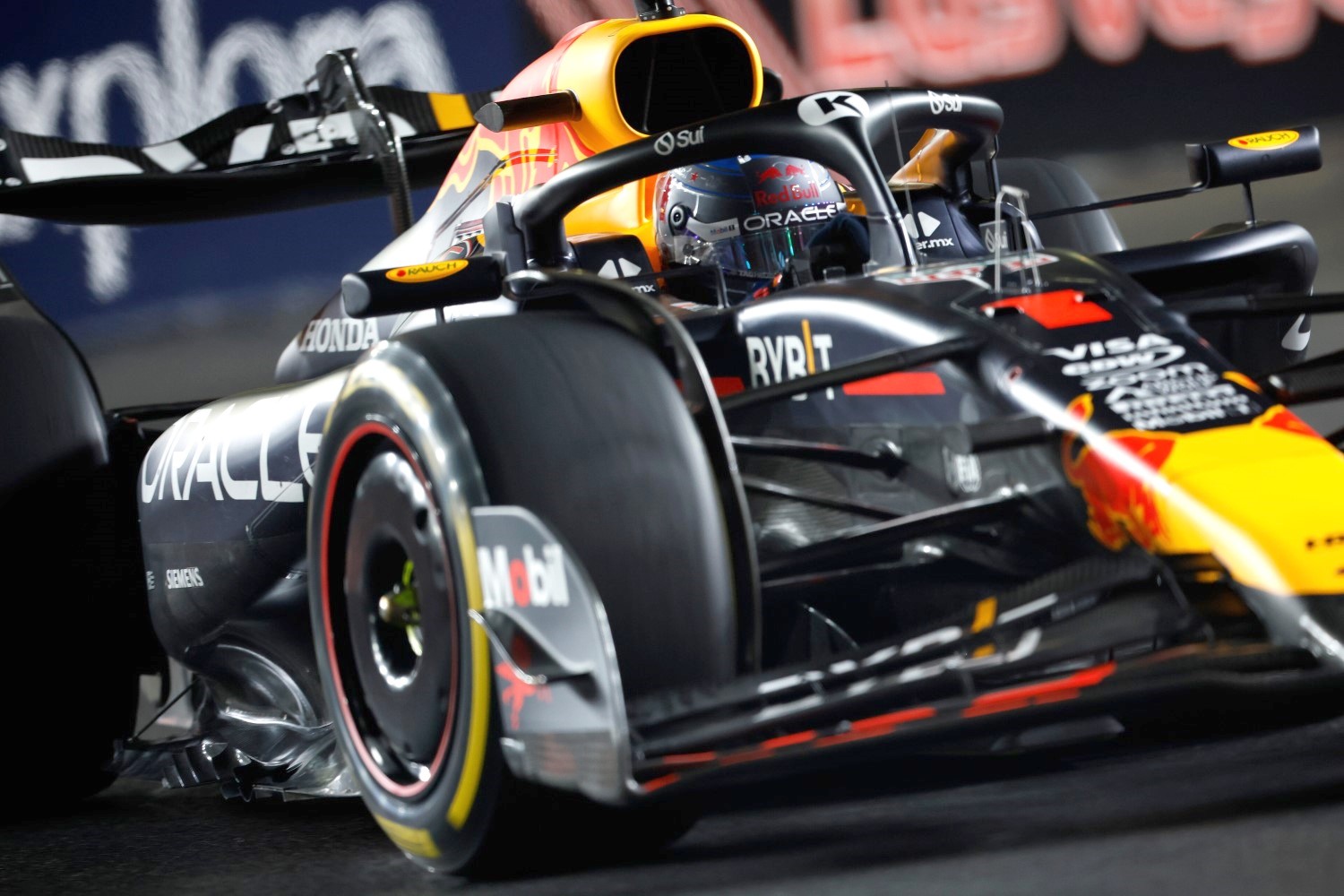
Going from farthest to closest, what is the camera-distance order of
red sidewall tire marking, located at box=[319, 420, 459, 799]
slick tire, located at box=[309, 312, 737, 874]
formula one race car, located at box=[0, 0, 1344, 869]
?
1. red sidewall tire marking, located at box=[319, 420, 459, 799]
2. slick tire, located at box=[309, 312, 737, 874]
3. formula one race car, located at box=[0, 0, 1344, 869]

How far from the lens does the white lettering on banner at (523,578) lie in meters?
2.12

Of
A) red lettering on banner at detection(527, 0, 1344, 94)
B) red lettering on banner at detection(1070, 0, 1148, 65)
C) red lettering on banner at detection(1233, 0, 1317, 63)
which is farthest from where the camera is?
red lettering on banner at detection(1070, 0, 1148, 65)

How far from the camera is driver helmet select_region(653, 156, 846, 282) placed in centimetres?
343

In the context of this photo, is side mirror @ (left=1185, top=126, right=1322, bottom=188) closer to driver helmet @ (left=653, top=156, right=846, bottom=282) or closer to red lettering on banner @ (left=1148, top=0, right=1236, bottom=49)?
driver helmet @ (left=653, top=156, right=846, bottom=282)

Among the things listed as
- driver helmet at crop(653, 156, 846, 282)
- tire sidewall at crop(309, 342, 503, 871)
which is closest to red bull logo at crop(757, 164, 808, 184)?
driver helmet at crop(653, 156, 846, 282)

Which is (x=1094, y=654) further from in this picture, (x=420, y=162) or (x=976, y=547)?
(x=420, y=162)

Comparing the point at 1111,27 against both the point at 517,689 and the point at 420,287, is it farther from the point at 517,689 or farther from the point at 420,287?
the point at 517,689

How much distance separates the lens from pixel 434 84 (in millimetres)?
7551

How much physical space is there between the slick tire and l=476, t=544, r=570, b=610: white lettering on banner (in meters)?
0.03

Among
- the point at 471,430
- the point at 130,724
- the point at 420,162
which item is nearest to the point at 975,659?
the point at 471,430

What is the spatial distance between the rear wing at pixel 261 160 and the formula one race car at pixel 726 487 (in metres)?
1.07

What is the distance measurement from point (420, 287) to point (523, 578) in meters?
0.91

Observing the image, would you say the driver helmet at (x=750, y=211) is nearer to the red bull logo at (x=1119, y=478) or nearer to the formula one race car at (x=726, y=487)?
the formula one race car at (x=726, y=487)

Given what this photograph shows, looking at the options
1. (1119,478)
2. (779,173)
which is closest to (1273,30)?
(779,173)
